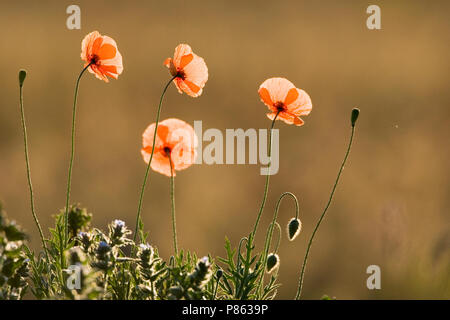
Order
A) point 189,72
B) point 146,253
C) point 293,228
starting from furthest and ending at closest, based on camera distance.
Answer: point 189,72
point 293,228
point 146,253

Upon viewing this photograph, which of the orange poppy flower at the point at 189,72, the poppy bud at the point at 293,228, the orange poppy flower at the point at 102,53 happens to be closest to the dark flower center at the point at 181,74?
the orange poppy flower at the point at 189,72

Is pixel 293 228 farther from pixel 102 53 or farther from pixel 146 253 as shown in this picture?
pixel 102 53

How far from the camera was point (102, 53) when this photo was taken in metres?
1.43

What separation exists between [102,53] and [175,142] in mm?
251

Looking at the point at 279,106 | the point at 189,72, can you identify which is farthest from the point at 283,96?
the point at 189,72

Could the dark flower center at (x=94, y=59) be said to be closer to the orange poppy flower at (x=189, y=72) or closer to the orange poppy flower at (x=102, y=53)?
the orange poppy flower at (x=102, y=53)

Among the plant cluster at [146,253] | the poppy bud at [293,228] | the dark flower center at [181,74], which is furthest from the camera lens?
the dark flower center at [181,74]

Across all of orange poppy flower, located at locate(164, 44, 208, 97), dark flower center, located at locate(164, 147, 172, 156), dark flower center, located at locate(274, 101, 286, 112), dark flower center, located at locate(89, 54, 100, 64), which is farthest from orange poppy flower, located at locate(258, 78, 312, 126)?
dark flower center, located at locate(89, 54, 100, 64)

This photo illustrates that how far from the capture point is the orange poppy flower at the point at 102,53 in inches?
56.0

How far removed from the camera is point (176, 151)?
151 cm

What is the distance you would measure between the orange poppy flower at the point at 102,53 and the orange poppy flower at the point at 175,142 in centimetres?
15
